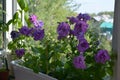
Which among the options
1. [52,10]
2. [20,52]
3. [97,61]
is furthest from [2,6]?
[97,61]

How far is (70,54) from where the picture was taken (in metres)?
1.25

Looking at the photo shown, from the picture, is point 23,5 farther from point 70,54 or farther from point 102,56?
point 102,56

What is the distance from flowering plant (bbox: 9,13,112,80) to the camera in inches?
44.2

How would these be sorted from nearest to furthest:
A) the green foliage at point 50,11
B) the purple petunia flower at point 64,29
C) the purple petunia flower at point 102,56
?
the purple petunia flower at point 102,56
the purple petunia flower at point 64,29
the green foliage at point 50,11

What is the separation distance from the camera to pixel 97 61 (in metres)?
1.10

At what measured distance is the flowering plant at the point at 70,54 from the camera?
3.68 ft

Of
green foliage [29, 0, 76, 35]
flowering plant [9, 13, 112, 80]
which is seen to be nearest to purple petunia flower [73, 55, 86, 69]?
flowering plant [9, 13, 112, 80]

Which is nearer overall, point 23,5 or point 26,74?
point 26,74

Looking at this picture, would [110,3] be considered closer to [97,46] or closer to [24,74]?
[97,46]

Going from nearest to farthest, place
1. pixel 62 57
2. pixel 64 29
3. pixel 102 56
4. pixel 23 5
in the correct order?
pixel 102 56
pixel 64 29
pixel 62 57
pixel 23 5

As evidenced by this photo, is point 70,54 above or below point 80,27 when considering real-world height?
below

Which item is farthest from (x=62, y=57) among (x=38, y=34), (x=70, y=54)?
(x=38, y=34)

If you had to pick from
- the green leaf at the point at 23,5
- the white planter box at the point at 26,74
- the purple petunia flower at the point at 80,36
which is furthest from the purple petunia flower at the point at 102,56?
the green leaf at the point at 23,5

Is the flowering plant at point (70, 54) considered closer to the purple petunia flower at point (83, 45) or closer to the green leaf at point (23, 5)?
the purple petunia flower at point (83, 45)
